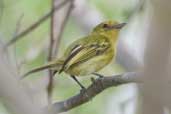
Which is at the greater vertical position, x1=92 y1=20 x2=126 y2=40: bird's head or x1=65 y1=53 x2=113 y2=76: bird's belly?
x1=92 y1=20 x2=126 y2=40: bird's head

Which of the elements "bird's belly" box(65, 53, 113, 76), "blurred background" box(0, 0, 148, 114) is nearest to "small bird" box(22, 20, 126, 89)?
"bird's belly" box(65, 53, 113, 76)

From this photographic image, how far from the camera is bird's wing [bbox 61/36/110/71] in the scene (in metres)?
2.27

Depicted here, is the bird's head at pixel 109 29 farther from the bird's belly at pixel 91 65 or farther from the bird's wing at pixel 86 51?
the bird's belly at pixel 91 65

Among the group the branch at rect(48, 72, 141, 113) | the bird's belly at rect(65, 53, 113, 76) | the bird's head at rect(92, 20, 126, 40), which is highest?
the branch at rect(48, 72, 141, 113)

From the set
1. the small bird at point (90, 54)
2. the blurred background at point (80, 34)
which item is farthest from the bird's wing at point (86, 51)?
the blurred background at point (80, 34)

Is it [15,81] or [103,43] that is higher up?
[15,81]

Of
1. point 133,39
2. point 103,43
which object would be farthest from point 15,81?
point 133,39

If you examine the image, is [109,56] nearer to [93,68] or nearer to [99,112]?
[93,68]

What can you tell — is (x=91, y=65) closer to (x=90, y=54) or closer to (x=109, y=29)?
(x=90, y=54)

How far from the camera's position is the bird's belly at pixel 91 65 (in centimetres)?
229

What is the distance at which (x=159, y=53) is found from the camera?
0.63 m

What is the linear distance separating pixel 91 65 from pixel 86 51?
120mm

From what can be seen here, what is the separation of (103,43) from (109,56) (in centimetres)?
21

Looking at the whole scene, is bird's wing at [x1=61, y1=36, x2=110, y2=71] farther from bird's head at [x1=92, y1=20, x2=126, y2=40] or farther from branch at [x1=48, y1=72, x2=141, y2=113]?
branch at [x1=48, y1=72, x2=141, y2=113]
